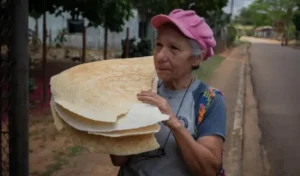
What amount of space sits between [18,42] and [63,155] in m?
2.63

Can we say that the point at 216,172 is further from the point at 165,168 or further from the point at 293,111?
the point at 293,111

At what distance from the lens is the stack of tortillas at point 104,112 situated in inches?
53.4

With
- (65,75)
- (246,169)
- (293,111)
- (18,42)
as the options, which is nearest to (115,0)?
(293,111)

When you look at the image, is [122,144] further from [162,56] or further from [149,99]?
[162,56]

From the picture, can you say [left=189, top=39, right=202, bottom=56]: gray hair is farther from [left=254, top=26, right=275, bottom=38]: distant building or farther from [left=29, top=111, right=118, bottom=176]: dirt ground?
[left=254, top=26, right=275, bottom=38]: distant building

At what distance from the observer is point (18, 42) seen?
2.43 m

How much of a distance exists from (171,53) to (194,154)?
0.39 metres

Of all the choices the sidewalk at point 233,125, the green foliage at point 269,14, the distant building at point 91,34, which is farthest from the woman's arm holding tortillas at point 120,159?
the green foliage at point 269,14

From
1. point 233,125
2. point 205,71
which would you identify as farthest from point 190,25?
point 205,71

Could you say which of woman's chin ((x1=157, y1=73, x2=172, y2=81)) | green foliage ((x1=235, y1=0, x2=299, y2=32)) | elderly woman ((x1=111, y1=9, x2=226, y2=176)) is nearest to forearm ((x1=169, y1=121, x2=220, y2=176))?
elderly woman ((x1=111, y1=9, x2=226, y2=176))

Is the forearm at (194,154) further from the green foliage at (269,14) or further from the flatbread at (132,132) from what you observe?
the green foliage at (269,14)

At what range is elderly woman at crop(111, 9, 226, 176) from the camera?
157 centimetres

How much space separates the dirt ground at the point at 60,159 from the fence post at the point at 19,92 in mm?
1668

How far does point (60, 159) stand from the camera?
15.4ft
